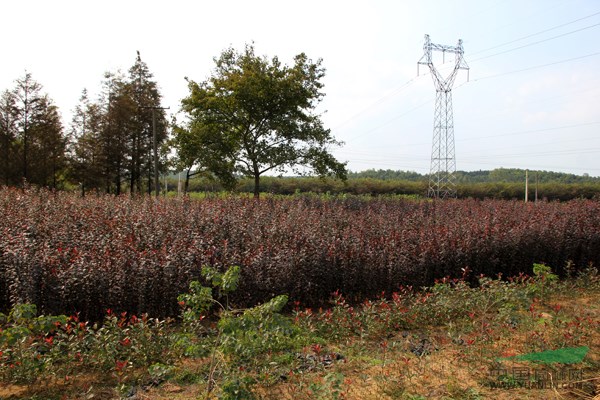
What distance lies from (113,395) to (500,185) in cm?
5836

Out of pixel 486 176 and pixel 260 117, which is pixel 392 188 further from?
pixel 486 176

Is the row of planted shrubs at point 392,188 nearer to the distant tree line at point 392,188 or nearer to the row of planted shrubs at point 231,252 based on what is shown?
Answer: the distant tree line at point 392,188

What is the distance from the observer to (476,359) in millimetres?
4055

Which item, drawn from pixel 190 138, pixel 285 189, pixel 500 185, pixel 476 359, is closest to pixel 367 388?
pixel 476 359

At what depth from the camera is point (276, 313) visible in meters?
2.97

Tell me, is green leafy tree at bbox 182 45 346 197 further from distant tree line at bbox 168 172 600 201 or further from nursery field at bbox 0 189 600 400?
distant tree line at bbox 168 172 600 201

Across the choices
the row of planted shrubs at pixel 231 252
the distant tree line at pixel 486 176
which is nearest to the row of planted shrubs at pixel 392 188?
the distant tree line at pixel 486 176

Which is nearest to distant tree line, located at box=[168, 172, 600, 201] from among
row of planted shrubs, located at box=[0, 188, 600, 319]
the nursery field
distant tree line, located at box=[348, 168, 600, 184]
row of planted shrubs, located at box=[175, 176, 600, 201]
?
row of planted shrubs, located at box=[175, 176, 600, 201]

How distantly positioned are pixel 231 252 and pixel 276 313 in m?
3.42

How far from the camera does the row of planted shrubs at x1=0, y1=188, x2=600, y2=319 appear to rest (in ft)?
16.6

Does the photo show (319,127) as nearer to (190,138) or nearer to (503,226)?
(190,138)

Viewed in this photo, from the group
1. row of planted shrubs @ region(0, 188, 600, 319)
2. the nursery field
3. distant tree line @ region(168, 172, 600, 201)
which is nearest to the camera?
the nursery field

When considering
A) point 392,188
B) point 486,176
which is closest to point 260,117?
point 392,188

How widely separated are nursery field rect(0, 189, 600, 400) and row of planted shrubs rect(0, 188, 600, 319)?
3 cm
